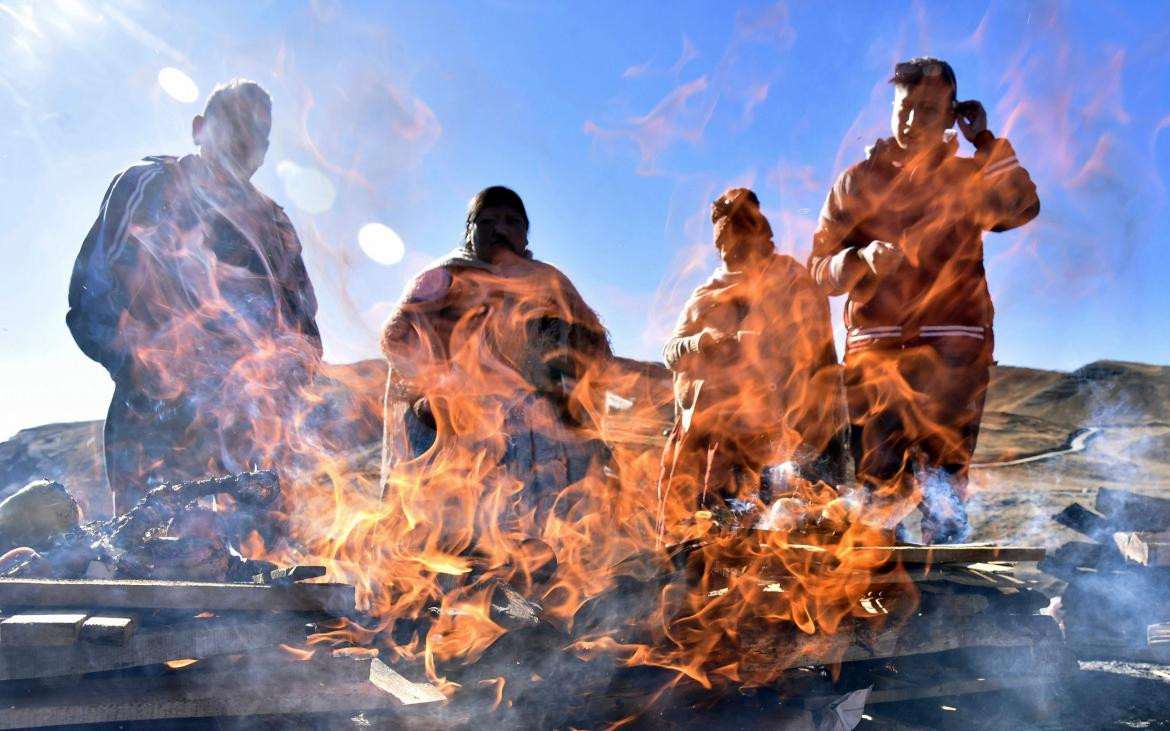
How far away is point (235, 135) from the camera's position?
4297 mm

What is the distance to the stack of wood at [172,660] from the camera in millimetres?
2139

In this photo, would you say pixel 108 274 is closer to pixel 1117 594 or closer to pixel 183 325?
pixel 183 325

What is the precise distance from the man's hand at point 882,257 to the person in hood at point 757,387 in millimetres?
770

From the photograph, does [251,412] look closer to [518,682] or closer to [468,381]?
[468,381]

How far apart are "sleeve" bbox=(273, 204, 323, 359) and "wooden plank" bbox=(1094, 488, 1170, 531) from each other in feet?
18.3

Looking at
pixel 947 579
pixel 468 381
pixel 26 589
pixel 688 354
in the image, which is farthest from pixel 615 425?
pixel 26 589

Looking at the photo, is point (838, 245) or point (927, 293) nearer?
point (927, 293)

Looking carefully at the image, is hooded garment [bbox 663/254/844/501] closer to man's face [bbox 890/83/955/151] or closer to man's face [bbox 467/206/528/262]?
man's face [bbox 890/83/955/151]

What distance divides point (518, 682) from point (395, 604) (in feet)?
→ 1.83

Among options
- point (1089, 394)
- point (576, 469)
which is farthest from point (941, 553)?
point (1089, 394)

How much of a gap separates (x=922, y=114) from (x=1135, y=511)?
3.33 metres

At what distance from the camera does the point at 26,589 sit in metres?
2.30

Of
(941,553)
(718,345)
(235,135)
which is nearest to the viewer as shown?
(941,553)

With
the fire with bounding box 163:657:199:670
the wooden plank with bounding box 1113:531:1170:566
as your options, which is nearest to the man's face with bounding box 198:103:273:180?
the fire with bounding box 163:657:199:670
